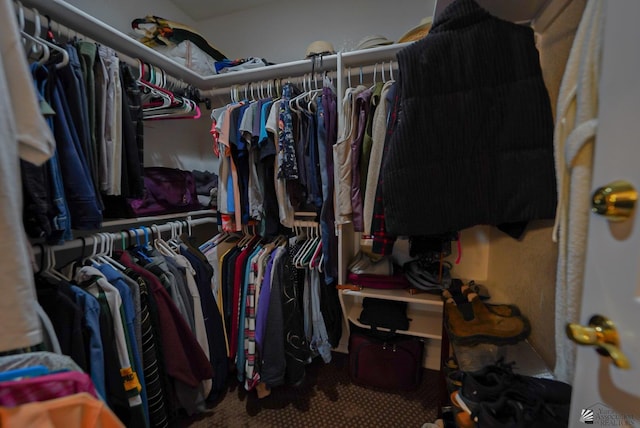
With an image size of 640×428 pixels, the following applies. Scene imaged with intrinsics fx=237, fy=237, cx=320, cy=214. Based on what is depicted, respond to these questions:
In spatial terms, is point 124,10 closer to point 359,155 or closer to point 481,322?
point 359,155

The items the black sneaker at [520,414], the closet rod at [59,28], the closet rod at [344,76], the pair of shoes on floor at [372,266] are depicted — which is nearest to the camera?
the black sneaker at [520,414]

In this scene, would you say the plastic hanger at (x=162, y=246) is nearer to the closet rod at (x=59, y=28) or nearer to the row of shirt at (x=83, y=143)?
the row of shirt at (x=83, y=143)

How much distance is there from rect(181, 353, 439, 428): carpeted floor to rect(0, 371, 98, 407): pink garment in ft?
3.67

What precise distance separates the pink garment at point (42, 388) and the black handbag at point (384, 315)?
1180 millimetres

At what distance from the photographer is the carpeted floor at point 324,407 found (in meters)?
1.26

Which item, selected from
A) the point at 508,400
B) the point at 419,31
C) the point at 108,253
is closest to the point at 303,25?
the point at 419,31

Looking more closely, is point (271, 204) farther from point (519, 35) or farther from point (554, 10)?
point (554, 10)

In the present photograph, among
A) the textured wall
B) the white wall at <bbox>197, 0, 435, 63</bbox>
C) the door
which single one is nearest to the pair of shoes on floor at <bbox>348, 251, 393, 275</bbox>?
the textured wall

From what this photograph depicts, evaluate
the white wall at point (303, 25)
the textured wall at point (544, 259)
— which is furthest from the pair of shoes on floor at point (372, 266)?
the white wall at point (303, 25)

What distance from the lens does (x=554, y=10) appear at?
75 cm

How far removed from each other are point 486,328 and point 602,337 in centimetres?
67

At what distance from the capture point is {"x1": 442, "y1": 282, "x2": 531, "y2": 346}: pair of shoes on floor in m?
0.90

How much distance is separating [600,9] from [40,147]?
43.3 inches

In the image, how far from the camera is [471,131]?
63 centimetres
